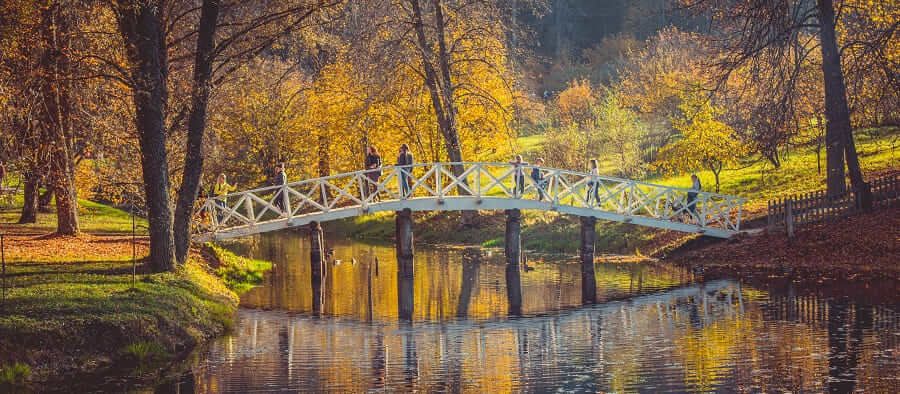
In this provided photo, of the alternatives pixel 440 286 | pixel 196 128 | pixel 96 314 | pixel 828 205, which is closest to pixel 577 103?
pixel 828 205

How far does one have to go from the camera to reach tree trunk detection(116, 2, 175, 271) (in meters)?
18.5

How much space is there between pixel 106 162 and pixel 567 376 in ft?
46.0

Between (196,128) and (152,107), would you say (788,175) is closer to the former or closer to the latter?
(196,128)

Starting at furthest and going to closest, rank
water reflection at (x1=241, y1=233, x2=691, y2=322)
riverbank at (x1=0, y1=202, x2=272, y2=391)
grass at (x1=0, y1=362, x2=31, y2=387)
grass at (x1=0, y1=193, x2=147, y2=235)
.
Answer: grass at (x1=0, y1=193, x2=147, y2=235)
water reflection at (x1=241, y1=233, x2=691, y2=322)
riverbank at (x1=0, y1=202, x2=272, y2=391)
grass at (x1=0, y1=362, x2=31, y2=387)

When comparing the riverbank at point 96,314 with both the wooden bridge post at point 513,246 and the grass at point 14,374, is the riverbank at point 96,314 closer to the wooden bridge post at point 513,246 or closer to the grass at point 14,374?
the grass at point 14,374

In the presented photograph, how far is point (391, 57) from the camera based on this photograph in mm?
31078

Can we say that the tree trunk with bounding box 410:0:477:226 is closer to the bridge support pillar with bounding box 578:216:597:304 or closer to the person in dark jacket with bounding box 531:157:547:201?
the person in dark jacket with bounding box 531:157:547:201

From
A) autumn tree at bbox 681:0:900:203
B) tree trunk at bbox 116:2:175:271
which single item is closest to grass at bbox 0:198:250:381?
tree trunk at bbox 116:2:175:271

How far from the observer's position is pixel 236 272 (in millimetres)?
24828

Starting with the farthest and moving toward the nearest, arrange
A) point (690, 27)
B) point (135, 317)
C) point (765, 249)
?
point (690, 27) → point (765, 249) → point (135, 317)

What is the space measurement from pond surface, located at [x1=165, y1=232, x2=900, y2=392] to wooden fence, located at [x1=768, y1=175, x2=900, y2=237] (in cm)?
311

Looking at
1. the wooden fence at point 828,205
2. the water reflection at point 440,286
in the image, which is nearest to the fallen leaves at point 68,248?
the water reflection at point 440,286

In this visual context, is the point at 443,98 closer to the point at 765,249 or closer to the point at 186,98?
the point at 765,249

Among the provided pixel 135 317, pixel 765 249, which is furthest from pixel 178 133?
pixel 765 249
